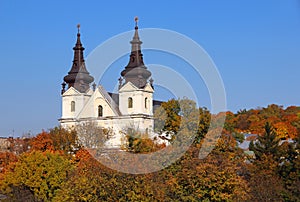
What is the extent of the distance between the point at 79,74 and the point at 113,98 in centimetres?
420

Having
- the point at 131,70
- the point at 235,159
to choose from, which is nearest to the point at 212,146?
the point at 235,159

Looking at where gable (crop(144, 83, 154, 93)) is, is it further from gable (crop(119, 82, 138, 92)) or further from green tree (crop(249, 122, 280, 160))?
green tree (crop(249, 122, 280, 160))

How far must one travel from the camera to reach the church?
6746 cm

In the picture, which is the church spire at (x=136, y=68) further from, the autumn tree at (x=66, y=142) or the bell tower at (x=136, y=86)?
the autumn tree at (x=66, y=142)

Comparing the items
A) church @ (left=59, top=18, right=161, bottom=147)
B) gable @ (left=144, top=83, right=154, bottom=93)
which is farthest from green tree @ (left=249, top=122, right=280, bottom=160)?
gable @ (left=144, top=83, right=154, bottom=93)

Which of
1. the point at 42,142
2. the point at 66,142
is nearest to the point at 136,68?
the point at 66,142

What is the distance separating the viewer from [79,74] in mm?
72000

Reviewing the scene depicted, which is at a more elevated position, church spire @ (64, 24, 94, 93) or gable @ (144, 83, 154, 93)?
church spire @ (64, 24, 94, 93)

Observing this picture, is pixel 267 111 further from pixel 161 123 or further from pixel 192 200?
pixel 192 200

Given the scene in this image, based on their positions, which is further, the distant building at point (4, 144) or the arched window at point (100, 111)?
the arched window at point (100, 111)

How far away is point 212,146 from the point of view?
34094 millimetres

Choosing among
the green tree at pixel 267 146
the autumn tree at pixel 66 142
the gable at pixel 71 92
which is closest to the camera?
the green tree at pixel 267 146

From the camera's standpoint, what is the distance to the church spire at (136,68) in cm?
6724

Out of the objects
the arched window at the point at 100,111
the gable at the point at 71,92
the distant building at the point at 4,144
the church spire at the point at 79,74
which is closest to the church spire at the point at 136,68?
the arched window at the point at 100,111
